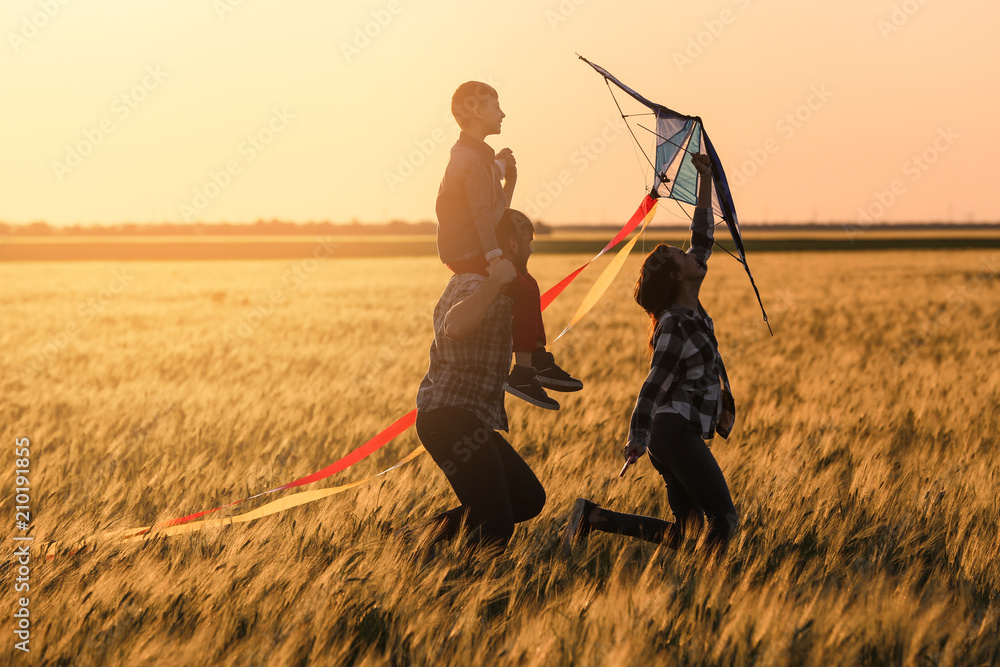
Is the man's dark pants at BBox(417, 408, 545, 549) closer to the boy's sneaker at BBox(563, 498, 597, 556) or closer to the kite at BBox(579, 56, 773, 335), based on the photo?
the boy's sneaker at BBox(563, 498, 597, 556)

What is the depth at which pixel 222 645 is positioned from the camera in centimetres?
274

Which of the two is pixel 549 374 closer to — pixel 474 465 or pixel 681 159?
pixel 474 465

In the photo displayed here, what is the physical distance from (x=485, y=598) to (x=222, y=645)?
0.87m

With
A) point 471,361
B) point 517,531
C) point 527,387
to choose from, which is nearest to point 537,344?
point 527,387

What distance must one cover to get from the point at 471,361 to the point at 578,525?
92cm

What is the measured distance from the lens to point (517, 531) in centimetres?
397

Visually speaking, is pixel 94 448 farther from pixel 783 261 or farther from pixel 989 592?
pixel 783 261

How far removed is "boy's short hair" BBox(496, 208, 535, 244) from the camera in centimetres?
328

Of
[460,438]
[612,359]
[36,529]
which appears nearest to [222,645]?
[460,438]

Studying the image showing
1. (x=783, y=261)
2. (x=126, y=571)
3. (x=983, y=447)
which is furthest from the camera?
(x=783, y=261)
